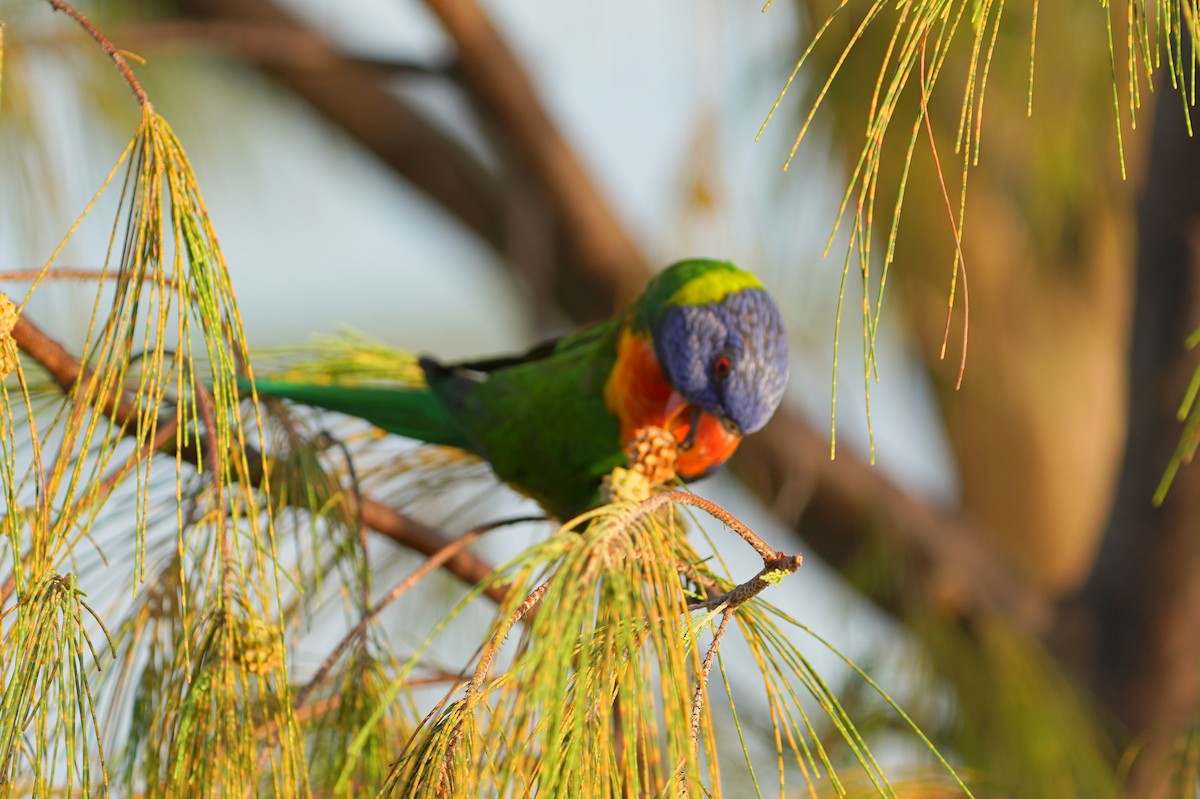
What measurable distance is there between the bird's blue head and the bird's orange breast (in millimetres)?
22

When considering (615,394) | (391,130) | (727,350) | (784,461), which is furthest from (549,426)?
(391,130)

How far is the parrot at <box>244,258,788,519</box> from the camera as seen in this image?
1.39m

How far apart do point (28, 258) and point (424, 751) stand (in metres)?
1.45

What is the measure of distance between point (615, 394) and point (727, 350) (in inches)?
7.4

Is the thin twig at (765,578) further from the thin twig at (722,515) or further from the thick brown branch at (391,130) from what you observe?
the thick brown branch at (391,130)

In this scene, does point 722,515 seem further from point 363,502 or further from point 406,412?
point 406,412

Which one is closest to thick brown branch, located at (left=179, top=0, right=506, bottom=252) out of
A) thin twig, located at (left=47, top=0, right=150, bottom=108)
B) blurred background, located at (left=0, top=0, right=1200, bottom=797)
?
blurred background, located at (left=0, top=0, right=1200, bottom=797)

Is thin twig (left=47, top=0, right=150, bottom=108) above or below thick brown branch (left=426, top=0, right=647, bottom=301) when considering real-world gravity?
below

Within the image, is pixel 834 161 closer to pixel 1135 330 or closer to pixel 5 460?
pixel 1135 330

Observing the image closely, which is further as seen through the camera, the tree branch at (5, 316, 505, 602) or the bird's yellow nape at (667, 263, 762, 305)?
the bird's yellow nape at (667, 263, 762, 305)

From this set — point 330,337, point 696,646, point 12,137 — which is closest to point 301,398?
point 330,337

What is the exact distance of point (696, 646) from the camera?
0.70 m

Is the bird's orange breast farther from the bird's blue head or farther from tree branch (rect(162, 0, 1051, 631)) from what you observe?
tree branch (rect(162, 0, 1051, 631))

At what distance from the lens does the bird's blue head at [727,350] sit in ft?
4.49
